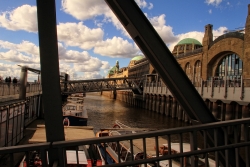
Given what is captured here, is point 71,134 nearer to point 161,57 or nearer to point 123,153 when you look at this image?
point 123,153

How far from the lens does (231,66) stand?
36.7 metres

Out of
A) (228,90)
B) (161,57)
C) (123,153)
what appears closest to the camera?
(161,57)

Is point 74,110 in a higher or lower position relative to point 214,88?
lower

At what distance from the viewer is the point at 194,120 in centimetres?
430

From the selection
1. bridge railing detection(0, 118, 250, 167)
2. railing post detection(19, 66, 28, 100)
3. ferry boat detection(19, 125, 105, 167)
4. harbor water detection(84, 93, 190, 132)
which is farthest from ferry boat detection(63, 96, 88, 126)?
bridge railing detection(0, 118, 250, 167)

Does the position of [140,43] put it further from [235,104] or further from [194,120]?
[235,104]

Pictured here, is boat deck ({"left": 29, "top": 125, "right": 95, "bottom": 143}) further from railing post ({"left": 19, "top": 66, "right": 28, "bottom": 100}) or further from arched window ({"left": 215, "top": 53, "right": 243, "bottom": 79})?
arched window ({"left": 215, "top": 53, "right": 243, "bottom": 79})

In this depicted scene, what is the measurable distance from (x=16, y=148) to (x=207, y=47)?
42.7 m

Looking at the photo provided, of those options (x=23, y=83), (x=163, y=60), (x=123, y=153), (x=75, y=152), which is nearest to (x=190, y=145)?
(x=163, y=60)

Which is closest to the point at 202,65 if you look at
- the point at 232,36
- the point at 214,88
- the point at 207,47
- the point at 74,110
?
the point at 207,47

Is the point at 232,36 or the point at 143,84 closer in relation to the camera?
the point at 232,36

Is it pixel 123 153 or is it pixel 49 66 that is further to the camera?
pixel 123 153

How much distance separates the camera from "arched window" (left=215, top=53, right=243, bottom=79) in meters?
35.1

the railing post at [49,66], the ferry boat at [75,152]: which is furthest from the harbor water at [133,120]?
the railing post at [49,66]
